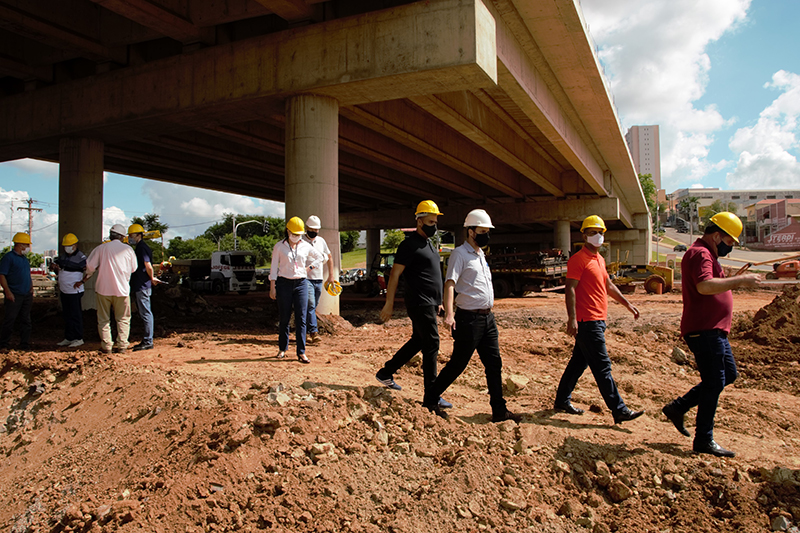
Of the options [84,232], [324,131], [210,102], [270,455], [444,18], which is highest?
[444,18]

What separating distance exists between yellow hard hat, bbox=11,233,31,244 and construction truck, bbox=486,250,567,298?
52.2 ft

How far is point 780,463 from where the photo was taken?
3.90m

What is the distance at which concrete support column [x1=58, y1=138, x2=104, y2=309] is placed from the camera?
13.5 metres

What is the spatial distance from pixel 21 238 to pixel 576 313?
25.9ft

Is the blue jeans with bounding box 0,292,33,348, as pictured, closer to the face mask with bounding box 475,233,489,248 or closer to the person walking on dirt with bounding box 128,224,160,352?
the person walking on dirt with bounding box 128,224,160,352

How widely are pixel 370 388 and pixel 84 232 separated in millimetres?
11803

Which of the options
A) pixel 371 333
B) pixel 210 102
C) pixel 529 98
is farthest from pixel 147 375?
pixel 529 98

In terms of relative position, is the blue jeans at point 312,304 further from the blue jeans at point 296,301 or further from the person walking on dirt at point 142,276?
→ the person walking on dirt at point 142,276

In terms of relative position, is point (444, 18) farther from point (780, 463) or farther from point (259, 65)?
Result: point (780, 463)

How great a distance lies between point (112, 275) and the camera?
23.2 feet

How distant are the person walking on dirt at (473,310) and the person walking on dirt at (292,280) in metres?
2.63

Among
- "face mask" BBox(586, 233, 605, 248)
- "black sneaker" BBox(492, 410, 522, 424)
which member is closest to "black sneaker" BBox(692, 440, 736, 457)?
"black sneaker" BBox(492, 410, 522, 424)

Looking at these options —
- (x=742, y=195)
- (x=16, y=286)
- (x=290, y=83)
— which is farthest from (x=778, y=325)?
(x=742, y=195)

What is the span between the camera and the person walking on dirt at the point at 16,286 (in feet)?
25.2
